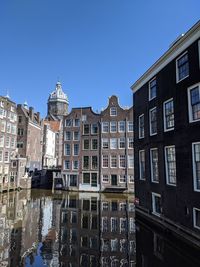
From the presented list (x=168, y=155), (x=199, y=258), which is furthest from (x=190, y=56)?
(x=199, y=258)

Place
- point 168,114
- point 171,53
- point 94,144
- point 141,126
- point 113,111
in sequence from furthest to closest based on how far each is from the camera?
point 94,144 < point 113,111 < point 141,126 < point 168,114 < point 171,53

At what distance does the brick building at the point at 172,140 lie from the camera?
14398mm

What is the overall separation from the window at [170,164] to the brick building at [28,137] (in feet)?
140

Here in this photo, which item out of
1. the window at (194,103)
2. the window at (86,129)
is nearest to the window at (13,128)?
the window at (86,129)

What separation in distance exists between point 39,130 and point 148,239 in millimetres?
53784

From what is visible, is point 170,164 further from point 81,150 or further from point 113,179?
point 81,150

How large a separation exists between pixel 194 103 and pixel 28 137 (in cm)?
A: 4771

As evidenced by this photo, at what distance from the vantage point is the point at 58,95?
407ft

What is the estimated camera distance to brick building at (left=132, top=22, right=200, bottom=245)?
47.2ft

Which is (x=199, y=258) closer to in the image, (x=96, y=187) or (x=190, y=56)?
(x=190, y=56)

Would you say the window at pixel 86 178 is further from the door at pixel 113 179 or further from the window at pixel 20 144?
the window at pixel 20 144

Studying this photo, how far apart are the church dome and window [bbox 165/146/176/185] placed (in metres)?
109

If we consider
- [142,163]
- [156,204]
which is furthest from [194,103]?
[142,163]

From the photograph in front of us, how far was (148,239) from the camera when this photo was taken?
1519 cm
